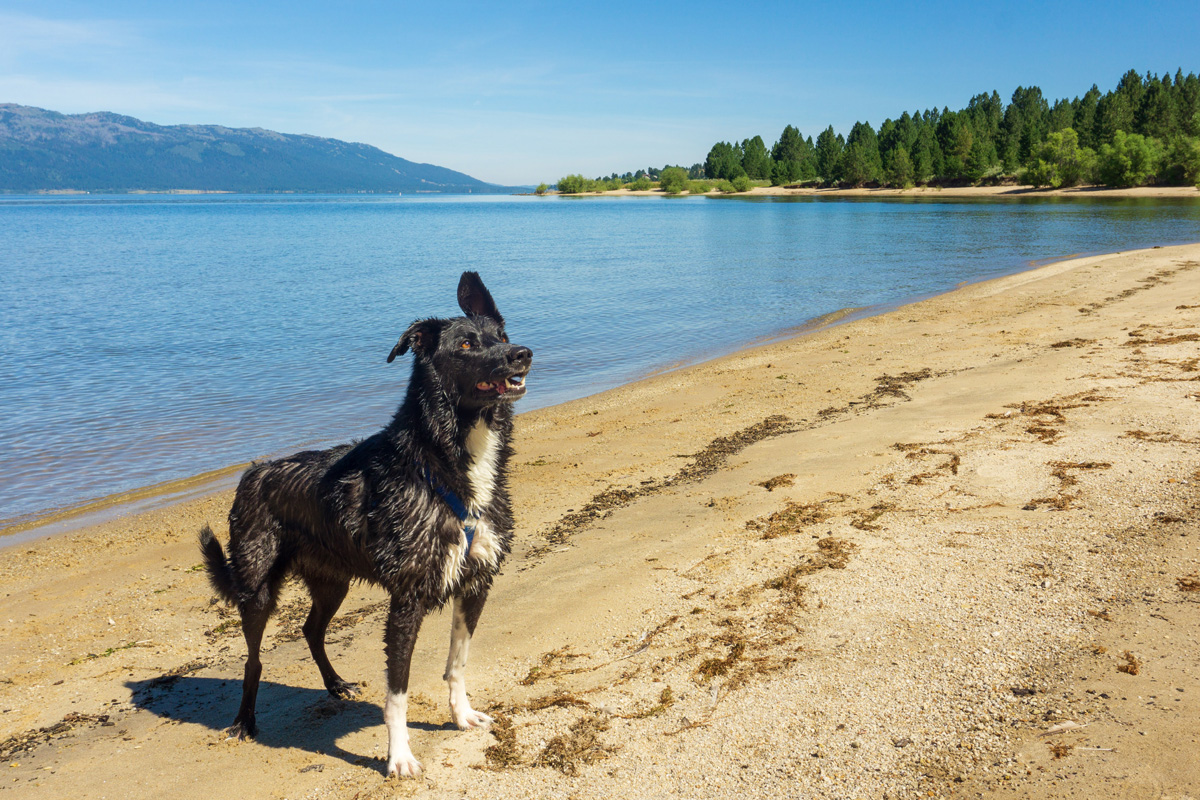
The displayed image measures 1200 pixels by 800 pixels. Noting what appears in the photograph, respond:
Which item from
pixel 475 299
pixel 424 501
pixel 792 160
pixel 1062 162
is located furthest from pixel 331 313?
pixel 792 160

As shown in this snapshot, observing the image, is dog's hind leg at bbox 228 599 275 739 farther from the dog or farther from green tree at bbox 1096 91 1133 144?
green tree at bbox 1096 91 1133 144

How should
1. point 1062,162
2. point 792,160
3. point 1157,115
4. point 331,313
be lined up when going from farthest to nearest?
point 792,160, point 1157,115, point 1062,162, point 331,313

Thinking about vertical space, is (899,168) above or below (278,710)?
above

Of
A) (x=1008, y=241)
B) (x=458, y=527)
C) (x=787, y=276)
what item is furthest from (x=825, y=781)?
A: (x=1008, y=241)

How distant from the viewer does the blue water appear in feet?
44.5

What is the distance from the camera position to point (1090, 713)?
12.5 ft

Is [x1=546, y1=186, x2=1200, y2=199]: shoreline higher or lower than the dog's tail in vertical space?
higher

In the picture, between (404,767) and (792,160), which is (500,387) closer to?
(404,767)

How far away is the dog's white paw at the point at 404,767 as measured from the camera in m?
4.01

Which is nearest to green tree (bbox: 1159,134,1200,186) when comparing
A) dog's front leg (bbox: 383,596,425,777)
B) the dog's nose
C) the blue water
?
the blue water

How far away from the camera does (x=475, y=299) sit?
4.25 metres

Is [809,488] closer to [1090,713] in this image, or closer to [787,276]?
[1090,713]

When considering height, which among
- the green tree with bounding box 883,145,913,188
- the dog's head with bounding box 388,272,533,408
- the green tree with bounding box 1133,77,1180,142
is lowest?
the dog's head with bounding box 388,272,533,408

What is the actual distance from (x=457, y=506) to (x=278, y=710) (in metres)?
2.29
